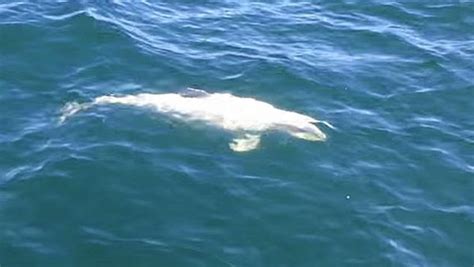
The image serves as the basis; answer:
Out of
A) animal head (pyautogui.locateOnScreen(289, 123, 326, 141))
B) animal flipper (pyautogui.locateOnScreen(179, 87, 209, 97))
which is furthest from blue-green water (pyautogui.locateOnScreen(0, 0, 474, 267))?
animal flipper (pyautogui.locateOnScreen(179, 87, 209, 97))

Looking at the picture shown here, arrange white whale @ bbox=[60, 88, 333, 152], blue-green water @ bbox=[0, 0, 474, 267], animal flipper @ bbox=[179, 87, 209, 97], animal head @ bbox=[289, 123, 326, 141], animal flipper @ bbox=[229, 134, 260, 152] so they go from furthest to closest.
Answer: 1. animal flipper @ bbox=[179, 87, 209, 97]
2. white whale @ bbox=[60, 88, 333, 152]
3. animal head @ bbox=[289, 123, 326, 141]
4. animal flipper @ bbox=[229, 134, 260, 152]
5. blue-green water @ bbox=[0, 0, 474, 267]

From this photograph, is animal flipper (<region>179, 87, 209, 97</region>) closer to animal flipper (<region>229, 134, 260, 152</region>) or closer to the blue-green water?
the blue-green water

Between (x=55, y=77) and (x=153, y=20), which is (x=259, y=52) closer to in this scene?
(x=153, y=20)

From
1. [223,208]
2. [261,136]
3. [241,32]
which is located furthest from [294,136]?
[241,32]

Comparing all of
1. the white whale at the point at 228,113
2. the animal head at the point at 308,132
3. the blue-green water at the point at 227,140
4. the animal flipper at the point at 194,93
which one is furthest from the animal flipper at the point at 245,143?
the animal flipper at the point at 194,93

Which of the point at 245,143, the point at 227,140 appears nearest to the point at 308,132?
the point at 245,143

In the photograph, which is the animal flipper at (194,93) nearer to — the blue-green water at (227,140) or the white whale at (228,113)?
the white whale at (228,113)

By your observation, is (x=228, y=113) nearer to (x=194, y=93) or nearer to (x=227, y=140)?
(x=227, y=140)
